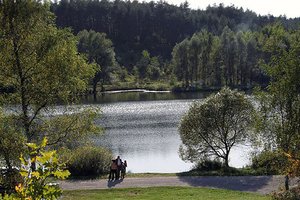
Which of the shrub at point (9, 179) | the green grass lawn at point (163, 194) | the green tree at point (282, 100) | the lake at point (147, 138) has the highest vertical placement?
the green tree at point (282, 100)

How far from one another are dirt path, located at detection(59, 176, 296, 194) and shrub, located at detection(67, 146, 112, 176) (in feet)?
6.94

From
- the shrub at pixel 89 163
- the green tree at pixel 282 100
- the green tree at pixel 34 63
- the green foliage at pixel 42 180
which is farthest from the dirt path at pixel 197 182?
the green foliage at pixel 42 180

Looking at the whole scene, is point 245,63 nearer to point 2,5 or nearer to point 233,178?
point 233,178

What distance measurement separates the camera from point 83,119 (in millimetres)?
21984

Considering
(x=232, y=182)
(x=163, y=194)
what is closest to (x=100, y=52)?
(x=232, y=182)

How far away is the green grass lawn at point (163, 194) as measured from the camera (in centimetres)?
2267

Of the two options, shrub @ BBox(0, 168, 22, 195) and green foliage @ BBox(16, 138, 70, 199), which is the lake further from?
green foliage @ BBox(16, 138, 70, 199)

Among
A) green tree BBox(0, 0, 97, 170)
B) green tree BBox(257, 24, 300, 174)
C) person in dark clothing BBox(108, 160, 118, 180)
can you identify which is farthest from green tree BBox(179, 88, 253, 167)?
green tree BBox(0, 0, 97, 170)

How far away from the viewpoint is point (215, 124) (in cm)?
3184

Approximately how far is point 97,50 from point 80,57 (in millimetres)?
98818

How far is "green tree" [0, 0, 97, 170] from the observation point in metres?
20.0

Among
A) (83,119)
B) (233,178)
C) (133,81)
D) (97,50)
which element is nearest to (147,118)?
(233,178)

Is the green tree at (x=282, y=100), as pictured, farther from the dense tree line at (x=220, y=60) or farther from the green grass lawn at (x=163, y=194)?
the dense tree line at (x=220, y=60)

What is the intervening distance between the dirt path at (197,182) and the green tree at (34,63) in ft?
21.0
